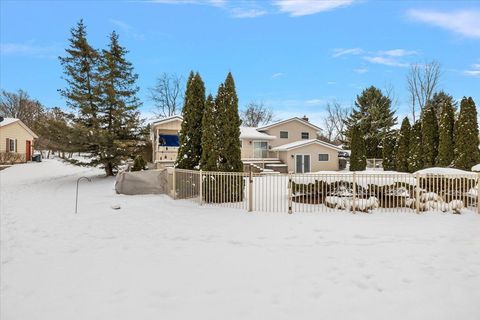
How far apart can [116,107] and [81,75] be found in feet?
9.51

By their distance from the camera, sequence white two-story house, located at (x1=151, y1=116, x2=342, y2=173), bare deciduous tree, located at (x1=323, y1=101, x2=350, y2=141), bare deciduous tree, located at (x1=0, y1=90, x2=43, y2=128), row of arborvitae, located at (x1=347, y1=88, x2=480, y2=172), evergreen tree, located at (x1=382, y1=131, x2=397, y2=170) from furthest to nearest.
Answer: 1. bare deciduous tree, located at (x1=323, y1=101, x2=350, y2=141)
2. bare deciduous tree, located at (x1=0, y1=90, x2=43, y2=128)
3. white two-story house, located at (x1=151, y1=116, x2=342, y2=173)
4. evergreen tree, located at (x1=382, y1=131, x2=397, y2=170)
5. row of arborvitae, located at (x1=347, y1=88, x2=480, y2=172)

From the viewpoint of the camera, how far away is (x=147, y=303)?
419 cm

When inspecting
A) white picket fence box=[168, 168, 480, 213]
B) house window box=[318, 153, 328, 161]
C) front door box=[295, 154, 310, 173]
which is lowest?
white picket fence box=[168, 168, 480, 213]

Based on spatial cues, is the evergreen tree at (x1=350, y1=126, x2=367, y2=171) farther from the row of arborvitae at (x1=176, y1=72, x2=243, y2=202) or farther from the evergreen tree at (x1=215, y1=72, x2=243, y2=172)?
the evergreen tree at (x1=215, y1=72, x2=243, y2=172)

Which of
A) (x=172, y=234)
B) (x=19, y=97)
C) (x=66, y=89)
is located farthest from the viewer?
(x=19, y=97)

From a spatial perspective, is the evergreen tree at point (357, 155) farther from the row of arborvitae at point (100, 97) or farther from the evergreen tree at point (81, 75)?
the evergreen tree at point (81, 75)

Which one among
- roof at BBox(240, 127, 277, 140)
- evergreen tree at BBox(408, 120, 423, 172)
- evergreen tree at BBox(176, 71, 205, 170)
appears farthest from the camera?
roof at BBox(240, 127, 277, 140)

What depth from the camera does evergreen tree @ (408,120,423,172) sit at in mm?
21031

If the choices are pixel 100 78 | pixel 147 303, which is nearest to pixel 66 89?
pixel 100 78

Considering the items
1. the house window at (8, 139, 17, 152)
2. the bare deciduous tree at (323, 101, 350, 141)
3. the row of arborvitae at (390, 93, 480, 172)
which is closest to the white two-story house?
the row of arborvitae at (390, 93, 480, 172)

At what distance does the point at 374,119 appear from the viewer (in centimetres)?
3681

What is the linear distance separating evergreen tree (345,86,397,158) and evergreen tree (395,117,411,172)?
10.4m

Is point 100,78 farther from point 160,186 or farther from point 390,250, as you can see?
point 390,250

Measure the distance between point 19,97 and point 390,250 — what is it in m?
65.6
